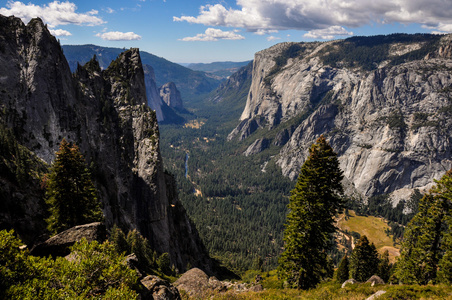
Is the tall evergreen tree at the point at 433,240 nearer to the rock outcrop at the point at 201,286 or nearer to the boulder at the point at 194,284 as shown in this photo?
the rock outcrop at the point at 201,286

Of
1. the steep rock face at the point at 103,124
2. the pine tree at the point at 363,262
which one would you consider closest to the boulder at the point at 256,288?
the pine tree at the point at 363,262

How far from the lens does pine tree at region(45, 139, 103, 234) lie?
99.2ft

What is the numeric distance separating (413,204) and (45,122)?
25042 centimetres

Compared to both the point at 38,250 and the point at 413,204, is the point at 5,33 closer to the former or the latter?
the point at 38,250

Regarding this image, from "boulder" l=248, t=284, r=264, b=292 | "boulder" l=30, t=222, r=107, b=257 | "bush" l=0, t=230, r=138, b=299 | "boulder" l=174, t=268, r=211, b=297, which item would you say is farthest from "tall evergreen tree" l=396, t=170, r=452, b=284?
"boulder" l=30, t=222, r=107, b=257

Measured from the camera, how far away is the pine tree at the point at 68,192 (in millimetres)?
30250

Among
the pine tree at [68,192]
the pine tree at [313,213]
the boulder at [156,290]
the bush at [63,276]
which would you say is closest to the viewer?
the bush at [63,276]

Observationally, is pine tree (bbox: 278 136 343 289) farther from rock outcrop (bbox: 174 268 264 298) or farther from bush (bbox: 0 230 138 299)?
bush (bbox: 0 230 138 299)

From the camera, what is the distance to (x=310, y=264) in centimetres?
2698

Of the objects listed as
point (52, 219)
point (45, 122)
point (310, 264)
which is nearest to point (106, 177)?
point (45, 122)

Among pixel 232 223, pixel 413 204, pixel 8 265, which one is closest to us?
pixel 8 265

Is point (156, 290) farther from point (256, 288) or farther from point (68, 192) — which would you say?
point (68, 192)

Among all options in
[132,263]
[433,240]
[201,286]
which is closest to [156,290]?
[132,263]

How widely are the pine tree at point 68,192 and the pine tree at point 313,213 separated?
2627cm
